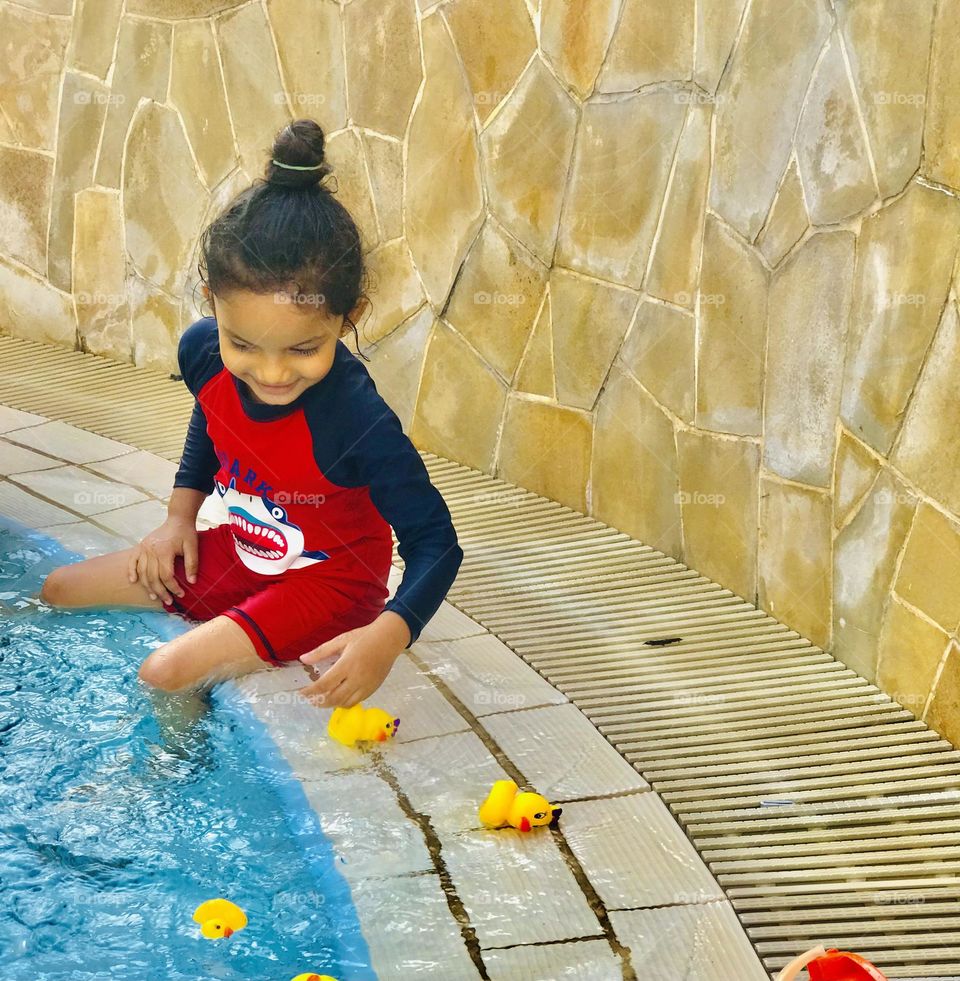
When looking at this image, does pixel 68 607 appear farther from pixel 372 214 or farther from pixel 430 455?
pixel 372 214

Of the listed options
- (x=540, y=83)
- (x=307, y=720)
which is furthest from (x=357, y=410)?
(x=540, y=83)

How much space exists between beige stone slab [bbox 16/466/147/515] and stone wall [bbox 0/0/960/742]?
1065mm

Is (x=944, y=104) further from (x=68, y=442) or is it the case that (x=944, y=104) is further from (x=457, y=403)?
(x=68, y=442)

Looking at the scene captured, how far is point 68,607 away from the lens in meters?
3.57

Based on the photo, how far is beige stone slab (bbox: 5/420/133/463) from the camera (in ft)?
15.2

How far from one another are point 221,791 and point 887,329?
1.82 meters

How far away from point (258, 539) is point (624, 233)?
1.47 metres

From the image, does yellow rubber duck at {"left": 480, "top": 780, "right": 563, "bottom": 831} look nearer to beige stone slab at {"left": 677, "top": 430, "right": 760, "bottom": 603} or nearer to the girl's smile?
the girl's smile

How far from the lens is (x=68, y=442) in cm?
474

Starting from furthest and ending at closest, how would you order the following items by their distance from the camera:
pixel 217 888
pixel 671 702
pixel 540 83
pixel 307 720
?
pixel 540 83, pixel 671 702, pixel 307 720, pixel 217 888

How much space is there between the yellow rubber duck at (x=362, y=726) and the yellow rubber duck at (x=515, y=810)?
0.35 meters

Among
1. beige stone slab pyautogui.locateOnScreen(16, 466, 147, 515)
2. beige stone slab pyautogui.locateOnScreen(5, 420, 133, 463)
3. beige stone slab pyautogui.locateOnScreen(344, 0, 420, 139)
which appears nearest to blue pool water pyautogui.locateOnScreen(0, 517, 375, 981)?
beige stone slab pyautogui.locateOnScreen(16, 466, 147, 515)

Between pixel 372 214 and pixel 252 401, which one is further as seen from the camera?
pixel 372 214

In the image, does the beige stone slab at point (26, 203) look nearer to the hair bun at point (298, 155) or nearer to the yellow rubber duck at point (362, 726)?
the hair bun at point (298, 155)
